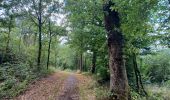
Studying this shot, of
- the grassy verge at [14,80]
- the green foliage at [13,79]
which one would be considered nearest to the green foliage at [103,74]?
the grassy verge at [14,80]

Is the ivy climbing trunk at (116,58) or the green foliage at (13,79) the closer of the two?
the ivy climbing trunk at (116,58)

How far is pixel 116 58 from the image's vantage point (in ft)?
33.2

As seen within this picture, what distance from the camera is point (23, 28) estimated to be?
37062mm

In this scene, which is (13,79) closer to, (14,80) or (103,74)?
(14,80)

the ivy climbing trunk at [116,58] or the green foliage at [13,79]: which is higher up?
the ivy climbing trunk at [116,58]

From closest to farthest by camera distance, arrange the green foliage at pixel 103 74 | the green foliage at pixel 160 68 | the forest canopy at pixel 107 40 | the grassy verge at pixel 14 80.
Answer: the forest canopy at pixel 107 40, the grassy verge at pixel 14 80, the green foliage at pixel 103 74, the green foliage at pixel 160 68

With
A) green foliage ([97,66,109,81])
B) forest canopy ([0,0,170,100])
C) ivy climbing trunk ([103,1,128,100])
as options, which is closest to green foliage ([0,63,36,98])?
forest canopy ([0,0,170,100])

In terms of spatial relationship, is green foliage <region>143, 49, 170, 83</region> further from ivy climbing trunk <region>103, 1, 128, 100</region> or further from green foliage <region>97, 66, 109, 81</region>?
ivy climbing trunk <region>103, 1, 128, 100</region>

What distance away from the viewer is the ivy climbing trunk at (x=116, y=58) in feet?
32.6

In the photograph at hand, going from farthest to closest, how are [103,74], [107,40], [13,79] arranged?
[103,74] < [13,79] < [107,40]

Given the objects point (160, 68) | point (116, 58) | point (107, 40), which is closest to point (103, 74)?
point (107, 40)

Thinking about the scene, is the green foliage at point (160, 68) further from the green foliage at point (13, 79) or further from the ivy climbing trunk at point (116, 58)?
the ivy climbing trunk at point (116, 58)

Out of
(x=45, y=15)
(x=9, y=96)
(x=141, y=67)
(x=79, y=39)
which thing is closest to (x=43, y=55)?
(x=45, y=15)

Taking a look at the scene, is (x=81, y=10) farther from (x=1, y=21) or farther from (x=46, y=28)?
(x=46, y=28)
